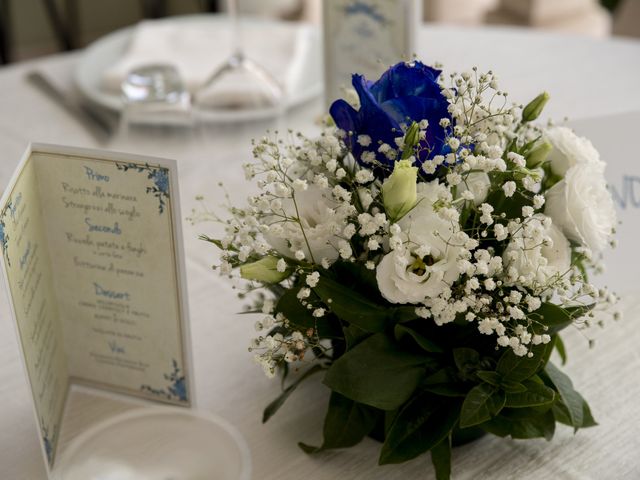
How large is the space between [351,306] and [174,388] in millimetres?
228

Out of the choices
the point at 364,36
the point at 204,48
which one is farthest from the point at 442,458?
the point at 204,48

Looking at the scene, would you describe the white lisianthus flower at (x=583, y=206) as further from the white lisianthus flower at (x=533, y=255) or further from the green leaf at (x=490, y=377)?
the green leaf at (x=490, y=377)

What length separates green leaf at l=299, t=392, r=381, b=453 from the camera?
709 millimetres

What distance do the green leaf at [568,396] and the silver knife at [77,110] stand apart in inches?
33.4

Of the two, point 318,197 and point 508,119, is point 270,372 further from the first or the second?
point 508,119

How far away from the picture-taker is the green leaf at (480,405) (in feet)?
2.12

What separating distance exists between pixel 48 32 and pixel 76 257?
2951 mm

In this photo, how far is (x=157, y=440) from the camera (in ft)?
2.31

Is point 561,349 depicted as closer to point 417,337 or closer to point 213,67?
point 417,337

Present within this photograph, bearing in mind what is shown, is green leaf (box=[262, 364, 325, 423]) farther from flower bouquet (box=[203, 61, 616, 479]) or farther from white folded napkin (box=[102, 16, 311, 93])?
white folded napkin (box=[102, 16, 311, 93])

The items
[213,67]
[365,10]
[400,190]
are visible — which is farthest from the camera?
[213,67]

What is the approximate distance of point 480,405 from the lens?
650mm

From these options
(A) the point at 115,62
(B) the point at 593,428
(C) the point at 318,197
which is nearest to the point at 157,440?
(C) the point at 318,197

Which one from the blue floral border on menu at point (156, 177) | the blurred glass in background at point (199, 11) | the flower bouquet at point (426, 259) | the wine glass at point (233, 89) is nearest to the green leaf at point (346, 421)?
the flower bouquet at point (426, 259)
